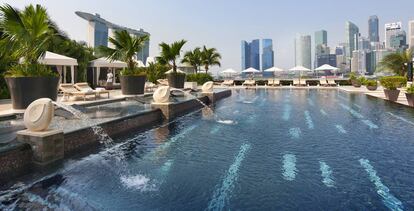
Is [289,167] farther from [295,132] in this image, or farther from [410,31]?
[410,31]

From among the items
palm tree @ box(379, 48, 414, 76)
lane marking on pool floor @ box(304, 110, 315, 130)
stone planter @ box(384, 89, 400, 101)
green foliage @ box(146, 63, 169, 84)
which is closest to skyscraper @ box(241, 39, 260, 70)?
palm tree @ box(379, 48, 414, 76)

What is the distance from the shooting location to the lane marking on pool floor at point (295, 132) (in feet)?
30.6

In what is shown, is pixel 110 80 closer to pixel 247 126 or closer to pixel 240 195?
pixel 247 126

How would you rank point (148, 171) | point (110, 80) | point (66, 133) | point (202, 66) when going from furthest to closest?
point (202, 66) → point (110, 80) → point (66, 133) → point (148, 171)

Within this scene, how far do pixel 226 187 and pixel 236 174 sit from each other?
70 cm

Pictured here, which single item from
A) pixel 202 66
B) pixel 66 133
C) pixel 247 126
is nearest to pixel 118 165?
pixel 66 133

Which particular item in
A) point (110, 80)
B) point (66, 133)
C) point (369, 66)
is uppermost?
point (369, 66)

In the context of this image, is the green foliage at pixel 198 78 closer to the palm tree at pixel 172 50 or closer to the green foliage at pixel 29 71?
the palm tree at pixel 172 50

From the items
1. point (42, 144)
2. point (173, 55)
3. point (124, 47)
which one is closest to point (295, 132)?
point (42, 144)

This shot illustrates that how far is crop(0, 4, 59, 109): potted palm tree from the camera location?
10.7m

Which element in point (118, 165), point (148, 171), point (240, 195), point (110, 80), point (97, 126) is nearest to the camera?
point (240, 195)

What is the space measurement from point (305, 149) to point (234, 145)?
157 cm

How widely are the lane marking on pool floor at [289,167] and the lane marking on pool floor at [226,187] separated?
79cm

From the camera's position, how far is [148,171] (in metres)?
6.11
